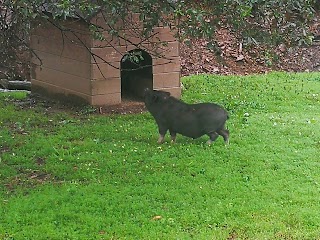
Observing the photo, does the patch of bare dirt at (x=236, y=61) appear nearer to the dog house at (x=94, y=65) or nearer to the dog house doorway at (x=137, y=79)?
the dog house doorway at (x=137, y=79)

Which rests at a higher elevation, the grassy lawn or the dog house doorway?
the dog house doorway

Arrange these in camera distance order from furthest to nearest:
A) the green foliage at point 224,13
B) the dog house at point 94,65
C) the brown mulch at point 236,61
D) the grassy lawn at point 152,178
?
the brown mulch at point 236,61 → the dog house at point 94,65 → the grassy lawn at point 152,178 → the green foliage at point 224,13

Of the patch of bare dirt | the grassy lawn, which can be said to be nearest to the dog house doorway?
the grassy lawn

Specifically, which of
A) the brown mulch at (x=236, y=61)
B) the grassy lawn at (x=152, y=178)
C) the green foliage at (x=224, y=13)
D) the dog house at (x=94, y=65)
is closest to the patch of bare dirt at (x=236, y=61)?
the brown mulch at (x=236, y=61)

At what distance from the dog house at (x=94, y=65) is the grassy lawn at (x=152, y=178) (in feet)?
2.10

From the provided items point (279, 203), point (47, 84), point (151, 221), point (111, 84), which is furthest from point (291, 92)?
point (151, 221)

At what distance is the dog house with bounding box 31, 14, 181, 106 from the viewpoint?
10.9 meters

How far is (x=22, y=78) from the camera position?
51.3 ft

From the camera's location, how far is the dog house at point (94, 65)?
10891mm

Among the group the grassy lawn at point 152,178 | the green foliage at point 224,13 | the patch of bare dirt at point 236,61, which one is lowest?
the grassy lawn at point 152,178

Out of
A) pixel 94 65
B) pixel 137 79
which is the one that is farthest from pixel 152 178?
pixel 137 79

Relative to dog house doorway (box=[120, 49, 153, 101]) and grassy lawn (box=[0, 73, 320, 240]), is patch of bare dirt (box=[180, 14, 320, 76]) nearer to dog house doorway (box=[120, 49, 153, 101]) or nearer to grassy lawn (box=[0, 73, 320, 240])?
dog house doorway (box=[120, 49, 153, 101])

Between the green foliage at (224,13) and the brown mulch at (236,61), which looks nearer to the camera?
the green foliage at (224,13)

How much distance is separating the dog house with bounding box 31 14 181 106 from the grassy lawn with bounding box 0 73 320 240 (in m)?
0.64
